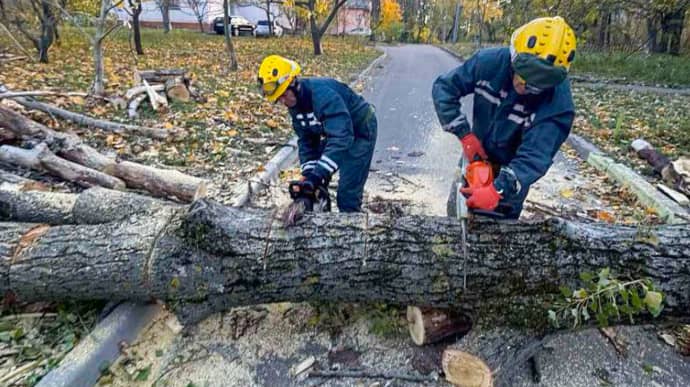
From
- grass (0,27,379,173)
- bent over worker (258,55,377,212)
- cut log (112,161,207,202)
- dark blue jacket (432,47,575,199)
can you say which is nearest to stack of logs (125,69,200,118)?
grass (0,27,379,173)

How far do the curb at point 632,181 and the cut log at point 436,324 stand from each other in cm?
239

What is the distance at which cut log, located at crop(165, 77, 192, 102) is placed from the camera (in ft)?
22.6

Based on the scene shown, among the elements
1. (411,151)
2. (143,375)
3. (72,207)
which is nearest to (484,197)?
(143,375)

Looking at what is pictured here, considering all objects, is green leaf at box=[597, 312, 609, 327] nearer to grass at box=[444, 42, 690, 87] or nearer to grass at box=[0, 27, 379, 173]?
grass at box=[0, 27, 379, 173]

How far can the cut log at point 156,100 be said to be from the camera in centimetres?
637

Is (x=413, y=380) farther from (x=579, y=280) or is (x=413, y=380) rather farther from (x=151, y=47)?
(x=151, y=47)

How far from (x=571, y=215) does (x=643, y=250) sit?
181cm

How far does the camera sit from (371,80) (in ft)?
39.8

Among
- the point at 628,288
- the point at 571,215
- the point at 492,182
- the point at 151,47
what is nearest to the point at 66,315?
the point at 492,182

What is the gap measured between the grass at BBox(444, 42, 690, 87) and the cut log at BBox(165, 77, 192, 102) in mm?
10015

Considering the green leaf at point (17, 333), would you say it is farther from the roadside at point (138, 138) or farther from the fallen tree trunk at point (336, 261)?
the fallen tree trunk at point (336, 261)

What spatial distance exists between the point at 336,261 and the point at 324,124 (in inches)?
34.1

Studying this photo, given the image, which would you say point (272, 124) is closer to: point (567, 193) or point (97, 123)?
point (97, 123)

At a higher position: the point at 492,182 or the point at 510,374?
the point at 492,182
